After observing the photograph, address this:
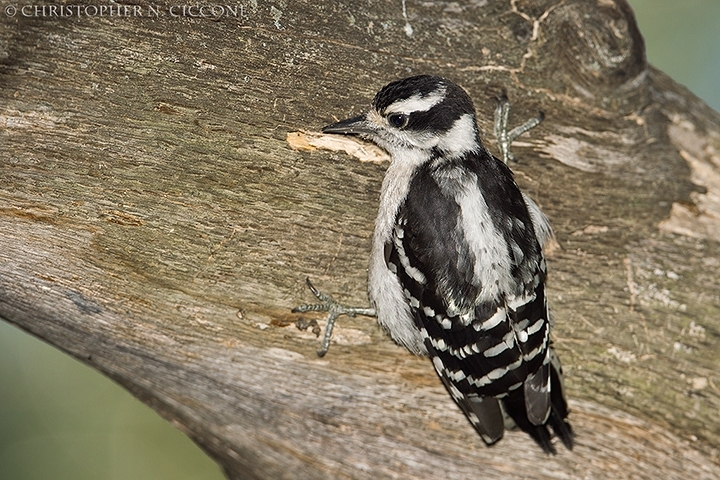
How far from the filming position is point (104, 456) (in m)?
6.67

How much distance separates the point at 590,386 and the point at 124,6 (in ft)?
11.1

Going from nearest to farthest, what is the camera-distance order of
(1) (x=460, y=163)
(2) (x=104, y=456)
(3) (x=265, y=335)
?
1. (3) (x=265, y=335)
2. (1) (x=460, y=163)
3. (2) (x=104, y=456)

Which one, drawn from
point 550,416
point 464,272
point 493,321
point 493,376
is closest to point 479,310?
point 493,321

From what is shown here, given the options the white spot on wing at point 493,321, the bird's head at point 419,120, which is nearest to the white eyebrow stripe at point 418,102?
the bird's head at point 419,120

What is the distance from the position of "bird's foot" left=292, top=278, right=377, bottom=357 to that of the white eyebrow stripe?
111 centimetres

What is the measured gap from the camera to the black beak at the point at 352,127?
3551 millimetres

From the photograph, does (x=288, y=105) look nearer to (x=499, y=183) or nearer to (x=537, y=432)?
(x=499, y=183)

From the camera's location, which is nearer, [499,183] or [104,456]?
[499,183]

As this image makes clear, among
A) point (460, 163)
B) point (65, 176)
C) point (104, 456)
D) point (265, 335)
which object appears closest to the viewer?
point (65, 176)

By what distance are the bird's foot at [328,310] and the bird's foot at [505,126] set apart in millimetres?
1318

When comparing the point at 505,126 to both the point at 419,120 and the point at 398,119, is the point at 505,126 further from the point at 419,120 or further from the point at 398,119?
the point at 398,119

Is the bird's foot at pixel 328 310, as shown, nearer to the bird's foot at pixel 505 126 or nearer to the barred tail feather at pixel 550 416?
the barred tail feather at pixel 550 416

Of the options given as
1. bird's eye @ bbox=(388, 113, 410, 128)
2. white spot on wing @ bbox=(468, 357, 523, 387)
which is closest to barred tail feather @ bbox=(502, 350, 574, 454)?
white spot on wing @ bbox=(468, 357, 523, 387)

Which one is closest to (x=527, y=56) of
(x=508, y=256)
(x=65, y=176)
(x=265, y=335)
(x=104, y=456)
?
(x=508, y=256)
